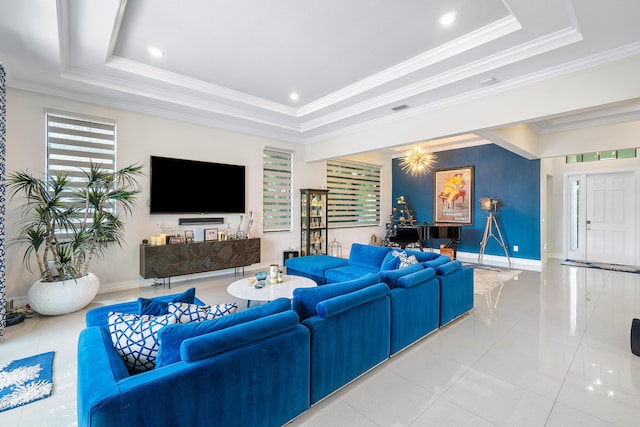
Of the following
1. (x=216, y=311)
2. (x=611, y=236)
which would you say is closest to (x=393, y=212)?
(x=611, y=236)

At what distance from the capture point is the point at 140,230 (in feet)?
16.1

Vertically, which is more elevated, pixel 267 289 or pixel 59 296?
pixel 267 289

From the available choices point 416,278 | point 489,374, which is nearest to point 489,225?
point 416,278

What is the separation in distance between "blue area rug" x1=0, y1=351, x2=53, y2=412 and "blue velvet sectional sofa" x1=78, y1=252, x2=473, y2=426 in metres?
0.53

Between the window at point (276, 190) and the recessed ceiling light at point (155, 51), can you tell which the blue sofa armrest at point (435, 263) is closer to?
the window at point (276, 190)

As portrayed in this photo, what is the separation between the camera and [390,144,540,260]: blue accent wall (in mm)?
6836

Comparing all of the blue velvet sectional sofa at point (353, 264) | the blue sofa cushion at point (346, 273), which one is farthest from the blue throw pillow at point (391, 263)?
the blue sofa cushion at point (346, 273)

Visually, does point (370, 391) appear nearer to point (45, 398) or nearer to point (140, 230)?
point (45, 398)

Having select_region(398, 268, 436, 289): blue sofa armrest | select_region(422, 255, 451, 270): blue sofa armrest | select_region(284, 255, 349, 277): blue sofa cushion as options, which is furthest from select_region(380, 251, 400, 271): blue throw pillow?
select_region(284, 255, 349, 277): blue sofa cushion

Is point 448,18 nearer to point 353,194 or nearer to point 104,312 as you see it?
point 104,312

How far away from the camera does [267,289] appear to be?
3.46m

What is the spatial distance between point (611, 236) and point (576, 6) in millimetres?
7031

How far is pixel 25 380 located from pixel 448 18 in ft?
16.0

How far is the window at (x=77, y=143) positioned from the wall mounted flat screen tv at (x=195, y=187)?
0.67 m
